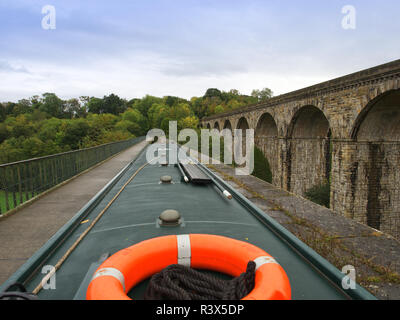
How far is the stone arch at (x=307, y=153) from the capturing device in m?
17.4

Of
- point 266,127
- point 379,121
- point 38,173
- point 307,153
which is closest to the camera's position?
point 38,173

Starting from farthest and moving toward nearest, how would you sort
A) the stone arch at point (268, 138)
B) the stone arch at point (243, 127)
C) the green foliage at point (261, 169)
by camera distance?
the stone arch at point (243, 127) < the stone arch at point (268, 138) < the green foliage at point (261, 169)

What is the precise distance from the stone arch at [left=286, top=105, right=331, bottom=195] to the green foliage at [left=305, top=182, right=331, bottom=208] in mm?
545

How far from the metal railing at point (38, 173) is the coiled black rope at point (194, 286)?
4514 mm

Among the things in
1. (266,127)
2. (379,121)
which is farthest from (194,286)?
(266,127)

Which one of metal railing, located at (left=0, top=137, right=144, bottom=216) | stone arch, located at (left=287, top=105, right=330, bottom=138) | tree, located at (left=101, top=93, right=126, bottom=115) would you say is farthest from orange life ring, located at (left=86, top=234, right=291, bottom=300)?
tree, located at (left=101, top=93, right=126, bottom=115)

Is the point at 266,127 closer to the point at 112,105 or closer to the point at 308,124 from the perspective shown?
the point at 308,124

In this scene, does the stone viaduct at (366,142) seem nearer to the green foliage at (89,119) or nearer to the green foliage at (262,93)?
the green foliage at (89,119)

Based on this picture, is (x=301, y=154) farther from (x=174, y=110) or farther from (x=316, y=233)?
(x=174, y=110)

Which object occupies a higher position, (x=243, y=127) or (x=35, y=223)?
(x=243, y=127)

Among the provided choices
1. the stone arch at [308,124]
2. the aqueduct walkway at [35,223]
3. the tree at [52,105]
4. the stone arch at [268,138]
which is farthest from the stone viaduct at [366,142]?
the tree at [52,105]

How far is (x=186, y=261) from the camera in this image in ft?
7.00

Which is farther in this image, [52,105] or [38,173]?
[52,105]

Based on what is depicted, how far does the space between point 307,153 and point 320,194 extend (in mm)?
3050
